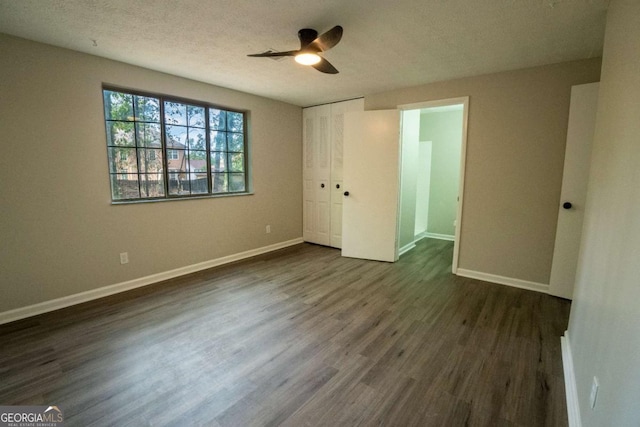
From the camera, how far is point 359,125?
13.4ft

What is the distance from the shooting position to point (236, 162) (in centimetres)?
427

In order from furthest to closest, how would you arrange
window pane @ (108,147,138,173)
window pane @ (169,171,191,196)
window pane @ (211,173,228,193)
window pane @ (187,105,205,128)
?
window pane @ (211,173,228,193)
window pane @ (187,105,205,128)
window pane @ (169,171,191,196)
window pane @ (108,147,138,173)

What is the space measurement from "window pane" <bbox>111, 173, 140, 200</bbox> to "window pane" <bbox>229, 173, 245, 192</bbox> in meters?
1.25

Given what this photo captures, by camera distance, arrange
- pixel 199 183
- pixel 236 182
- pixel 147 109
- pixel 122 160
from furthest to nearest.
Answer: pixel 236 182
pixel 199 183
pixel 147 109
pixel 122 160

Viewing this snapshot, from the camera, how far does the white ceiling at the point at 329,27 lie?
6.31 feet

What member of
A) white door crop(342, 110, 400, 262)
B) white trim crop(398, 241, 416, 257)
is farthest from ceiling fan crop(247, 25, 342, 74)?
white trim crop(398, 241, 416, 257)

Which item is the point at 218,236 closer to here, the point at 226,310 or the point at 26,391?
the point at 226,310

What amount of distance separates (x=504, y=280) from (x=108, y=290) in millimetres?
4381

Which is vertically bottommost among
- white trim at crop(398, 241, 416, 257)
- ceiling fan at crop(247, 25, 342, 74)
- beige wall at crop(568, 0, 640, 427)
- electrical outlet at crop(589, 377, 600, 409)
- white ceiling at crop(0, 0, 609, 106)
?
white trim at crop(398, 241, 416, 257)

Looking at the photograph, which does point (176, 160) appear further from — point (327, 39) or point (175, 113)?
point (327, 39)

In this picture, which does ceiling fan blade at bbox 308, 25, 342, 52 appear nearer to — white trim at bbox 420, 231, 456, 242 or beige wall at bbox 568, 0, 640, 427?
beige wall at bbox 568, 0, 640, 427

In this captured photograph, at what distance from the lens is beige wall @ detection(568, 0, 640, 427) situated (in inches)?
37.4

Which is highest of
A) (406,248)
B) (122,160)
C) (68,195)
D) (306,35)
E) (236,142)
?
(306,35)

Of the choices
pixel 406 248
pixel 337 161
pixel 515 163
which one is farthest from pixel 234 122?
pixel 515 163
